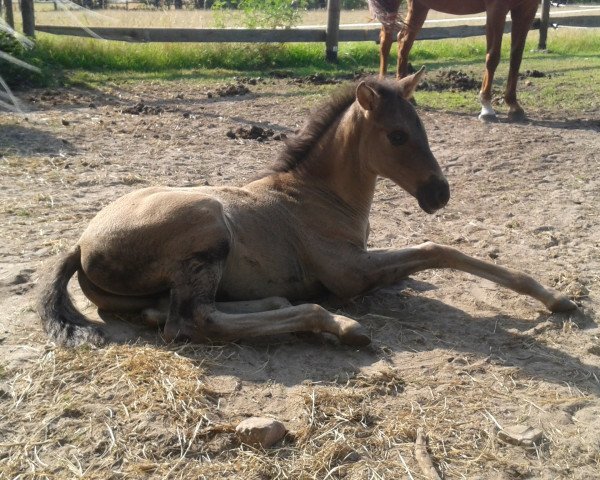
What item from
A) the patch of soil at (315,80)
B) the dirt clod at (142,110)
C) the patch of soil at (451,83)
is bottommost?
the dirt clod at (142,110)

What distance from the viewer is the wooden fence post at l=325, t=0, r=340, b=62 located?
606 inches

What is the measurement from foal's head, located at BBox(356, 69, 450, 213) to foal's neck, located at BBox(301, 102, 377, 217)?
14cm

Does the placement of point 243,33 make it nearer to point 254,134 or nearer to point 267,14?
point 267,14

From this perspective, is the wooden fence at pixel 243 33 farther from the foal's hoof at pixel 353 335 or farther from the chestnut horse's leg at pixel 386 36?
the foal's hoof at pixel 353 335

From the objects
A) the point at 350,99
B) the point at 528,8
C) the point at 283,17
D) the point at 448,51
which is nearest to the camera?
the point at 350,99

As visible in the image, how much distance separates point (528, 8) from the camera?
32.5ft

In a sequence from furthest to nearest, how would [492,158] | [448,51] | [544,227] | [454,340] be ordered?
1. [448,51]
2. [492,158]
3. [544,227]
4. [454,340]

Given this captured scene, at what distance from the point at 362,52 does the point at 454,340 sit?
13698 mm

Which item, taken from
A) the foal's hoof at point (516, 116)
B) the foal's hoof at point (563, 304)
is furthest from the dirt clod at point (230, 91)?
the foal's hoof at point (563, 304)

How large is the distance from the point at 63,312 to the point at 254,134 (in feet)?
16.7

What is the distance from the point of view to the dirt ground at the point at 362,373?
2871mm

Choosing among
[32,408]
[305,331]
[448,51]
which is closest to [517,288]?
[305,331]

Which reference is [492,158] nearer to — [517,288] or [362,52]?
[517,288]

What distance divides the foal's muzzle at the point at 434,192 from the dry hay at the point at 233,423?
119 cm
